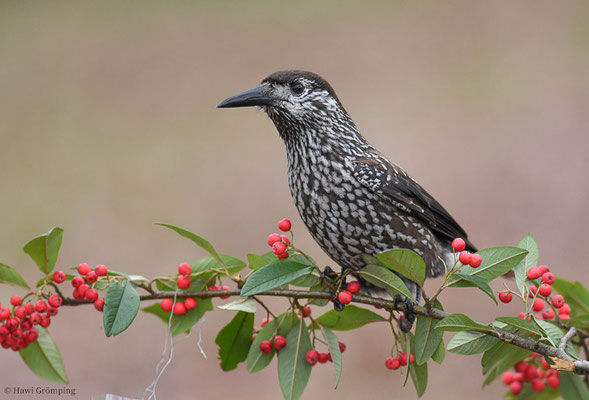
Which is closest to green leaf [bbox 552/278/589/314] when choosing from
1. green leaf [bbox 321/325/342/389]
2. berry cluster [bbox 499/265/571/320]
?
berry cluster [bbox 499/265/571/320]

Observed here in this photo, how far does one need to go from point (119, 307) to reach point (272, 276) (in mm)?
489

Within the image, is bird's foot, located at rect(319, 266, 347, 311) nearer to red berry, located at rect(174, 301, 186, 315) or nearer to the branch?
the branch

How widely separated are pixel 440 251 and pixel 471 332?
108 centimetres

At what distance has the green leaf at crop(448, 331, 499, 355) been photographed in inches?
82.0

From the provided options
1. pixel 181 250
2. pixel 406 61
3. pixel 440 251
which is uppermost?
pixel 406 61

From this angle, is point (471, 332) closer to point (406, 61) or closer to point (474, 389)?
point (474, 389)

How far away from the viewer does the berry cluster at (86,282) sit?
2195 millimetres

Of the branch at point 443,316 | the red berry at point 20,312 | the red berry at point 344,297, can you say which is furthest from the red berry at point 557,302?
the red berry at point 20,312

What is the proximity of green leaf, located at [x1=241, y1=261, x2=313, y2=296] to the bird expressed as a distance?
2.06ft

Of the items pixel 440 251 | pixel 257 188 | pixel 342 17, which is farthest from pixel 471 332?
pixel 342 17

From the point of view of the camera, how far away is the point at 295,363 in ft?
7.80

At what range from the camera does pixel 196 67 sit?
23.2ft

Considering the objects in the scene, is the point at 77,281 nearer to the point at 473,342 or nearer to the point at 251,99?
the point at 251,99

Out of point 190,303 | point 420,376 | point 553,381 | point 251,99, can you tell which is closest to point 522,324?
point 420,376
